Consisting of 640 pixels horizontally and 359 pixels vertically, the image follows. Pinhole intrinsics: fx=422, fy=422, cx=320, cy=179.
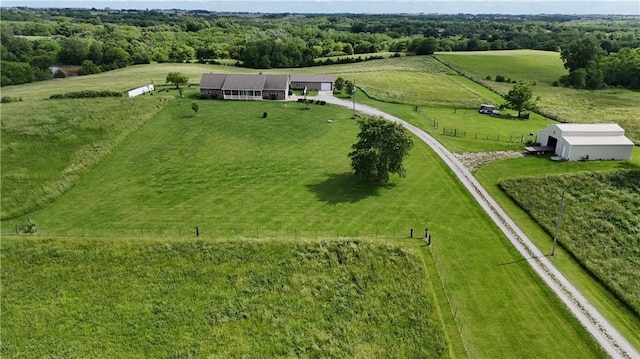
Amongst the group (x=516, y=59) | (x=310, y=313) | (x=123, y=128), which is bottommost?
(x=310, y=313)

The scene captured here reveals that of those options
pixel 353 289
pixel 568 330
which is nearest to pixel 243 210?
pixel 353 289

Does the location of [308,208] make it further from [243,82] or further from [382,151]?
[243,82]

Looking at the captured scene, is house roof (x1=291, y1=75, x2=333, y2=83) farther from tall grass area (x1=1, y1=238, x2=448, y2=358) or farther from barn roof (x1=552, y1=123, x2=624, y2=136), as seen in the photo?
tall grass area (x1=1, y1=238, x2=448, y2=358)

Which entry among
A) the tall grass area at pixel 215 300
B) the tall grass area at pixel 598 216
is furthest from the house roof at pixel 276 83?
the tall grass area at pixel 215 300

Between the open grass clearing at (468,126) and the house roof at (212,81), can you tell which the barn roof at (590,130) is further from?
the house roof at (212,81)

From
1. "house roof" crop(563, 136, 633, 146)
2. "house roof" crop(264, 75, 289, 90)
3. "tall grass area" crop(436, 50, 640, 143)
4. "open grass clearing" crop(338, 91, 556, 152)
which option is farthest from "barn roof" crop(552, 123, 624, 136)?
"house roof" crop(264, 75, 289, 90)

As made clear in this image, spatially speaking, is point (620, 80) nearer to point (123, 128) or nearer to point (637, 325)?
point (637, 325)
